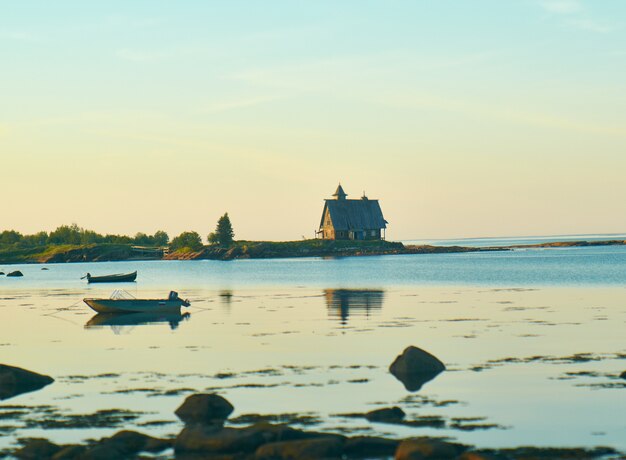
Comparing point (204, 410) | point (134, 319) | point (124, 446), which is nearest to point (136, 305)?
point (134, 319)

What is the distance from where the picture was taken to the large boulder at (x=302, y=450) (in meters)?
20.1

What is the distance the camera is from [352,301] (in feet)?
228

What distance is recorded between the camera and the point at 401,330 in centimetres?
4706

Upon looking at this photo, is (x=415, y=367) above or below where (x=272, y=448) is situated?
above

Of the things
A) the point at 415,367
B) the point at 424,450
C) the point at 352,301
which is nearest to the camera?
the point at 424,450

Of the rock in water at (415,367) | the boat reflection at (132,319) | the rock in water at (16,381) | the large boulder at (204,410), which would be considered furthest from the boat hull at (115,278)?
the large boulder at (204,410)

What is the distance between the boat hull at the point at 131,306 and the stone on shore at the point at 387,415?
120 ft

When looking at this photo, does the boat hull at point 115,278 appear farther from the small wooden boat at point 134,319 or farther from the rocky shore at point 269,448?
the rocky shore at point 269,448

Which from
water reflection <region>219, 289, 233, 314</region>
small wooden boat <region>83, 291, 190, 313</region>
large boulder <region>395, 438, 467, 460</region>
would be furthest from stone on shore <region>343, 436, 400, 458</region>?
water reflection <region>219, 289, 233, 314</region>

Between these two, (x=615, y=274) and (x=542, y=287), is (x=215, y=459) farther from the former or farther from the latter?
(x=615, y=274)

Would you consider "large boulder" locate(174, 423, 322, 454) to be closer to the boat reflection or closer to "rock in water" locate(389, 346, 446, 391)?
"rock in water" locate(389, 346, 446, 391)

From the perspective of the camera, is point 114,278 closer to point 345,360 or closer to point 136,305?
point 136,305

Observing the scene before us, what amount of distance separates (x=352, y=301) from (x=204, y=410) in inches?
1779

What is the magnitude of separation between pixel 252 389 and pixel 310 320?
24241 millimetres
